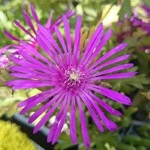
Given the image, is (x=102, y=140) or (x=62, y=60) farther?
(x=102, y=140)

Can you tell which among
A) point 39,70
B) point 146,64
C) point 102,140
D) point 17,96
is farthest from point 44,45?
point 146,64

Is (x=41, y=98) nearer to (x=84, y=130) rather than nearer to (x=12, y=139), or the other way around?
(x=84, y=130)

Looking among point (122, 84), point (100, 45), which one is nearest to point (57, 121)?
point (100, 45)

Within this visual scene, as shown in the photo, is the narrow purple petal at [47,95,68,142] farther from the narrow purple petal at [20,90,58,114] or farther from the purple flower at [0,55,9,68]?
the purple flower at [0,55,9,68]

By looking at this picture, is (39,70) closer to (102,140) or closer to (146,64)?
(102,140)

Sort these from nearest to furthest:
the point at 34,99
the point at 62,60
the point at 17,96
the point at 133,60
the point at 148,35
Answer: the point at 34,99
the point at 62,60
the point at 17,96
the point at 148,35
the point at 133,60

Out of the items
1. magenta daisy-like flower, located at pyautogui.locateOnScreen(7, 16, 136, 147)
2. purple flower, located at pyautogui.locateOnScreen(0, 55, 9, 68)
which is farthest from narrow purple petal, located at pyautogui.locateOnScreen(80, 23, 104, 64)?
purple flower, located at pyautogui.locateOnScreen(0, 55, 9, 68)
